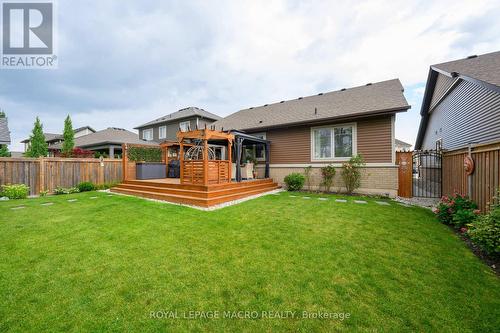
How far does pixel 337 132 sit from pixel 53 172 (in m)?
14.4

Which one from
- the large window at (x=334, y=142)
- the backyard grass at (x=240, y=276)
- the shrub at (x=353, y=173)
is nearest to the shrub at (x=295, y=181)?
the large window at (x=334, y=142)

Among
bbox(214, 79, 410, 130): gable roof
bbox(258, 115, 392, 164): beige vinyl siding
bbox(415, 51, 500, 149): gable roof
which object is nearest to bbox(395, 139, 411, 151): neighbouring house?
bbox(415, 51, 500, 149): gable roof

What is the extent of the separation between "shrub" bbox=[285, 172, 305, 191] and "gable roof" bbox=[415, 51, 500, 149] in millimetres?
6961

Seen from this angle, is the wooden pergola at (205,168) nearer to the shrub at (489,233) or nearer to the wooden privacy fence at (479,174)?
the shrub at (489,233)

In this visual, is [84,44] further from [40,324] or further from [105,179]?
[40,324]

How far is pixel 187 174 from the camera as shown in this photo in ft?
28.0

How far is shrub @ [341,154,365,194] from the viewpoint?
9.21 metres

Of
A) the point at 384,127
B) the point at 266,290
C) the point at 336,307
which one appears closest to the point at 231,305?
the point at 266,290

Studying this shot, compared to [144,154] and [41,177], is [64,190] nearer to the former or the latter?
[41,177]

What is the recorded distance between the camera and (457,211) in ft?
16.7

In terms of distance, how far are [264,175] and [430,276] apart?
9.53 m

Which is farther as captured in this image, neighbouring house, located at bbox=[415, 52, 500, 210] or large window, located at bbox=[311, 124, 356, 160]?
large window, located at bbox=[311, 124, 356, 160]

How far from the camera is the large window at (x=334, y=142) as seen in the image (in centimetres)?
984

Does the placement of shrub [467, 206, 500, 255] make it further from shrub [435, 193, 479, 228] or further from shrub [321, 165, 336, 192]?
shrub [321, 165, 336, 192]
